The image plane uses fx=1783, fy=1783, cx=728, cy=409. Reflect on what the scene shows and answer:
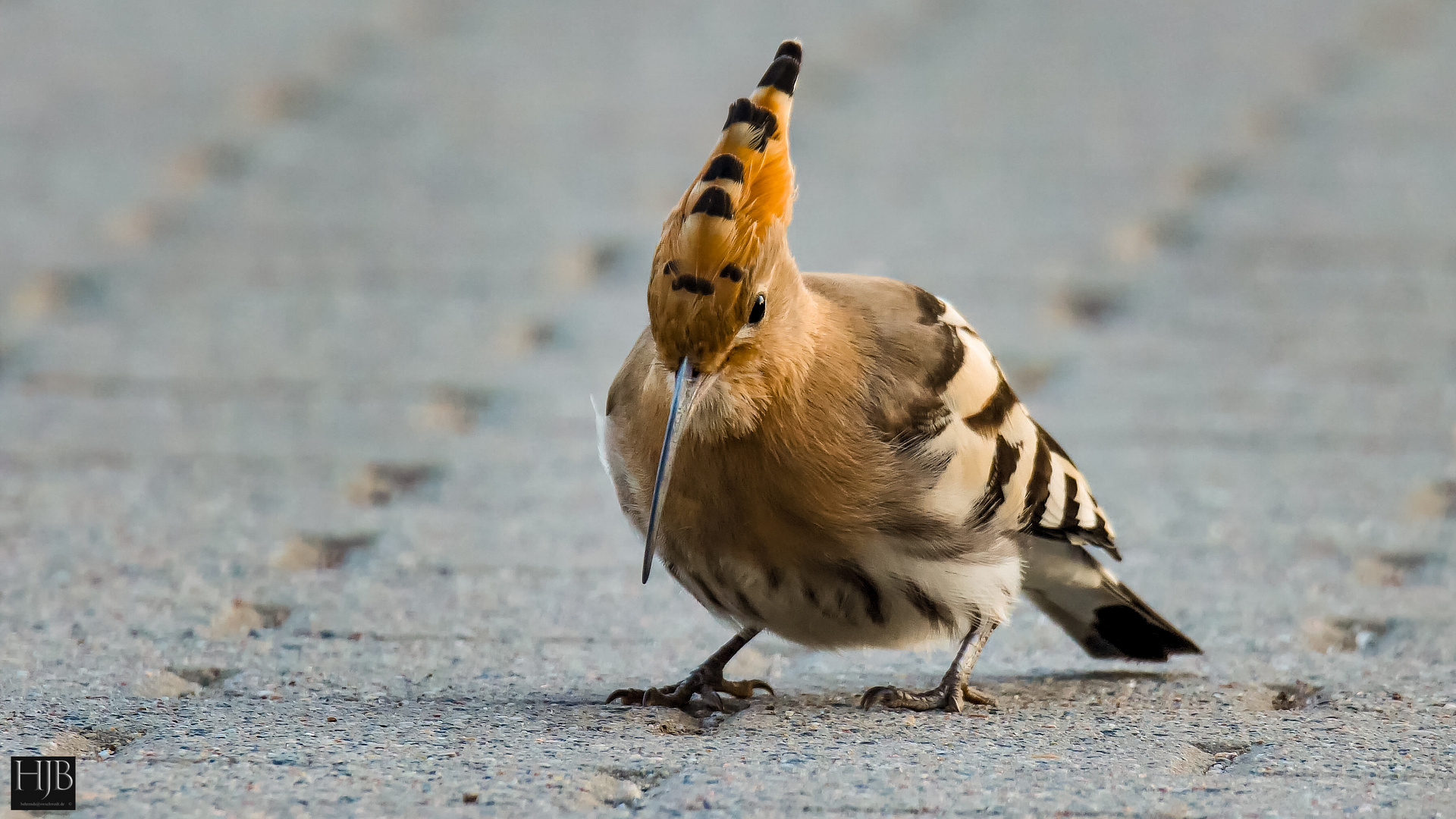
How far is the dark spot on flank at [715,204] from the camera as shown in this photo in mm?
2055

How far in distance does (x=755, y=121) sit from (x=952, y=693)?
80 cm

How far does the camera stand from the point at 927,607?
2.33 metres

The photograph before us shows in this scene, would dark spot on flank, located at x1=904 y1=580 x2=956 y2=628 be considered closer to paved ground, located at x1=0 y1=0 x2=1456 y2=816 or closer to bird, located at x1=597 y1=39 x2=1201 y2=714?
bird, located at x1=597 y1=39 x2=1201 y2=714

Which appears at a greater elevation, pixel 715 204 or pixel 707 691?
pixel 715 204

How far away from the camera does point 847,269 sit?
4656 mm

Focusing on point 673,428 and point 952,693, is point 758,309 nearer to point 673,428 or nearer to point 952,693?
point 673,428

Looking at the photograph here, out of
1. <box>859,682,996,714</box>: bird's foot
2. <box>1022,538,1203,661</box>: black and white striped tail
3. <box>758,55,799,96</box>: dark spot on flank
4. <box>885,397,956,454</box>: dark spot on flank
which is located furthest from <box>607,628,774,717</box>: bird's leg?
<box>758,55,799,96</box>: dark spot on flank

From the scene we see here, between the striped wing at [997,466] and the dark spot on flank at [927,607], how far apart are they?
4.1 inches

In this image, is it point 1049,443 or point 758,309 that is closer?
point 758,309

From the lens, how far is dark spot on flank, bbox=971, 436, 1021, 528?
2354 millimetres

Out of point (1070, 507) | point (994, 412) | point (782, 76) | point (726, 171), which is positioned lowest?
point (1070, 507)

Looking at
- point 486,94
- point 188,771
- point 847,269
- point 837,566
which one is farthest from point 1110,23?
point 188,771
